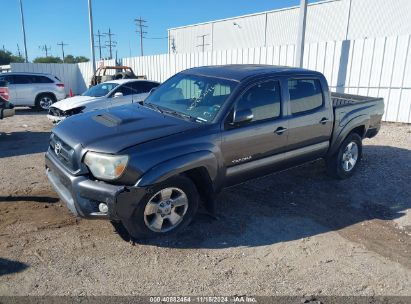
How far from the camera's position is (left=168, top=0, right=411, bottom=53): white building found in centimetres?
2211

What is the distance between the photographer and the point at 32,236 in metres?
3.83

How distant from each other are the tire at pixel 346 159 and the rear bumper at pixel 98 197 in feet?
11.8

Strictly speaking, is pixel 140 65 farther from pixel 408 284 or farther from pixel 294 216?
pixel 408 284

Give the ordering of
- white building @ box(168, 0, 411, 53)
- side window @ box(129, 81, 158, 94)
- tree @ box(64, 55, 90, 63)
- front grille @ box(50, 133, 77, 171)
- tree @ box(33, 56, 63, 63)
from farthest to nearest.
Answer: tree @ box(64, 55, 90, 63), tree @ box(33, 56, 63, 63), white building @ box(168, 0, 411, 53), side window @ box(129, 81, 158, 94), front grille @ box(50, 133, 77, 171)

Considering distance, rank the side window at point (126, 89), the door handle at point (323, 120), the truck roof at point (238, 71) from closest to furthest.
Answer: the truck roof at point (238, 71)
the door handle at point (323, 120)
the side window at point (126, 89)

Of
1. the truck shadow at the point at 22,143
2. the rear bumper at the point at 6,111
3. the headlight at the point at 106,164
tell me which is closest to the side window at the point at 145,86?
the truck shadow at the point at 22,143

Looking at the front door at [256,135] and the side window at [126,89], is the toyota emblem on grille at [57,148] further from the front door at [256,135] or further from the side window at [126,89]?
the side window at [126,89]

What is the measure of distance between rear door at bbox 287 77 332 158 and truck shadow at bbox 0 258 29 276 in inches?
136

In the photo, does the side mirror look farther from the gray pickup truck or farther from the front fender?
the front fender

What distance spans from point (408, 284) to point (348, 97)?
14.2 feet

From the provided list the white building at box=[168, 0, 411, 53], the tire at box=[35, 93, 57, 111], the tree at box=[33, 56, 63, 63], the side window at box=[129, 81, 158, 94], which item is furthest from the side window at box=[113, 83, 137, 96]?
the tree at box=[33, 56, 63, 63]

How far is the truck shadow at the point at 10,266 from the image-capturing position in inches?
126

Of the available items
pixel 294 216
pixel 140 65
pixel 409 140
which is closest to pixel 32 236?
pixel 294 216

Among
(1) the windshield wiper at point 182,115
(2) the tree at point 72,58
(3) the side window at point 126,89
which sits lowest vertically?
(3) the side window at point 126,89
